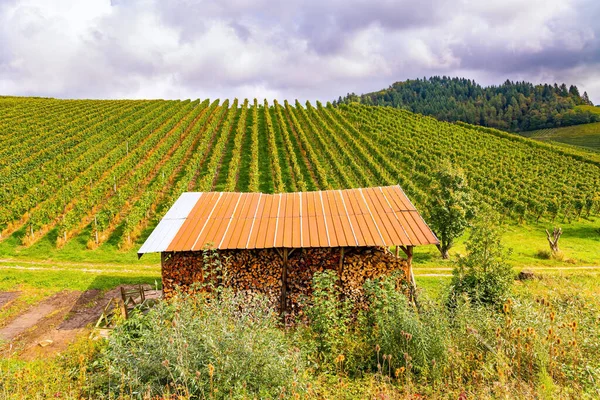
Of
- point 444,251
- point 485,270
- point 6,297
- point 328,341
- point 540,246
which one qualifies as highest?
point 485,270

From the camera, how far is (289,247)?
10.5 meters

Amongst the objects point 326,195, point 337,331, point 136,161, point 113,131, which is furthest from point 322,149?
point 337,331

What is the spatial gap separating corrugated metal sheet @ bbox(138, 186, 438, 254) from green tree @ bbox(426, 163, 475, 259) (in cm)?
769

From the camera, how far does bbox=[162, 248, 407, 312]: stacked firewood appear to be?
35.7 ft

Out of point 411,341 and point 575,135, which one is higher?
point 575,135

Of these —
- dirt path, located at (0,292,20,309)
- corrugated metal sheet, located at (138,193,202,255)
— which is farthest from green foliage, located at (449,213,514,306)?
dirt path, located at (0,292,20,309)

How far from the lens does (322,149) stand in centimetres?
4484

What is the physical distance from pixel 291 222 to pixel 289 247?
56.8 inches

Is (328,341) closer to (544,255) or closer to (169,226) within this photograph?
(169,226)

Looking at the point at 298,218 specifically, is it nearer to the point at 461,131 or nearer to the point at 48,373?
the point at 48,373

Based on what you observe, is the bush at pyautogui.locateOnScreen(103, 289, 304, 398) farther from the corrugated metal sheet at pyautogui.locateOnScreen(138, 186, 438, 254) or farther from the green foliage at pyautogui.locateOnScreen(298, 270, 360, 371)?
the corrugated metal sheet at pyautogui.locateOnScreen(138, 186, 438, 254)

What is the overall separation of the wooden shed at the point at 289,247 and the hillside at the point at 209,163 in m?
13.1

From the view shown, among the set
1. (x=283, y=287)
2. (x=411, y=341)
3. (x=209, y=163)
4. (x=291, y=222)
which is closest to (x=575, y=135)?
(x=209, y=163)

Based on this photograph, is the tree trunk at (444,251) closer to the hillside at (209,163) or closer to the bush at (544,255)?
the bush at (544,255)
